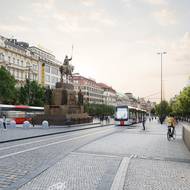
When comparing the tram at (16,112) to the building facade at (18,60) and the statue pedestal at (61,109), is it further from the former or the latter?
the building facade at (18,60)

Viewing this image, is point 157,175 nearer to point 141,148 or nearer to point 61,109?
point 141,148

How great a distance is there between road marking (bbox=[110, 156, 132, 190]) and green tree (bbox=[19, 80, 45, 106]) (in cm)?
6570

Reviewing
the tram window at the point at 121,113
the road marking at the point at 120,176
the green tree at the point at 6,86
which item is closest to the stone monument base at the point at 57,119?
the tram window at the point at 121,113

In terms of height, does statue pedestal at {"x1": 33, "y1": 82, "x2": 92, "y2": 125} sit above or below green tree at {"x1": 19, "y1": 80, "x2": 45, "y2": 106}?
below

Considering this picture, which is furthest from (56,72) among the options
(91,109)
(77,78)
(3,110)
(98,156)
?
(98,156)

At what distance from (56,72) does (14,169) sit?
109 m

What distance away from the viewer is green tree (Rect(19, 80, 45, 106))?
75.9 m

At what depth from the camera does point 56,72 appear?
4660 inches

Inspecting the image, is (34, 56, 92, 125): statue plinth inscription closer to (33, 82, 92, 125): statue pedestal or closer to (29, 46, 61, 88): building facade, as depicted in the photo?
(33, 82, 92, 125): statue pedestal

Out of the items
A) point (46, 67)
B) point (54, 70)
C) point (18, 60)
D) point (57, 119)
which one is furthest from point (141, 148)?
point (54, 70)

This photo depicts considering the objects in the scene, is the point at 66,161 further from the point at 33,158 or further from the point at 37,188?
the point at 37,188

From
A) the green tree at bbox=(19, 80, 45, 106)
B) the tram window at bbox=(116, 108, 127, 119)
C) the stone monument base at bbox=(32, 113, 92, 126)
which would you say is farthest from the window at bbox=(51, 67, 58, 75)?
the stone monument base at bbox=(32, 113, 92, 126)

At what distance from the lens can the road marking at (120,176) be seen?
7.96 meters

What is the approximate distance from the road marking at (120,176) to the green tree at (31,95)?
6570cm
